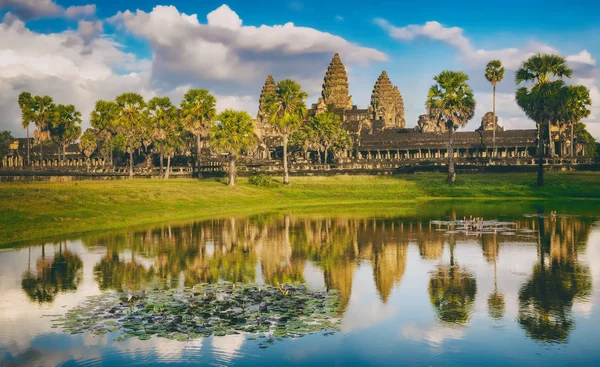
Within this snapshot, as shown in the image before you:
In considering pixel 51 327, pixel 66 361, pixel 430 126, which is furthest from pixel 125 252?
pixel 430 126

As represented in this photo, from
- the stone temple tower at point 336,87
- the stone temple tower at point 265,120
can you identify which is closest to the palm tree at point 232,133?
the stone temple tower at point 265,120

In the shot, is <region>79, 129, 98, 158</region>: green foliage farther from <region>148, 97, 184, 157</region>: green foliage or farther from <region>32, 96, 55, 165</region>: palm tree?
<region>148, 97, 184, 157</region>: green foliage

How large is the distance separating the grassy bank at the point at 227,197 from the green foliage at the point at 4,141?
349 ft

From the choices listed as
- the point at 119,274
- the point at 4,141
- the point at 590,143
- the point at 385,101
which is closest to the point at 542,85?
the point at 119,274

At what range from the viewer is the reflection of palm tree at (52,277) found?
22.5m

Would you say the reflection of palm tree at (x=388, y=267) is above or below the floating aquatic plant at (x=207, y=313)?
below

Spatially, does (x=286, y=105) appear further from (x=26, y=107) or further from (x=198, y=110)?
(x=26, y=107)

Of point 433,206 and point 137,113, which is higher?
point 137,113

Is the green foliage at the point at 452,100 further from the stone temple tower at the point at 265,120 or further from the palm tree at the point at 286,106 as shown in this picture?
the stone temple tower at the point at 265,120

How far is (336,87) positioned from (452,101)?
9357 cm

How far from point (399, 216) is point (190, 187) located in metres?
26.6

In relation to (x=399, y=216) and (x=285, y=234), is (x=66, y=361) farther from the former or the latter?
(x=399, y=216)

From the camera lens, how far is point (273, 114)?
3290 inches

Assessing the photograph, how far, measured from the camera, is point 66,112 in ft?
378
